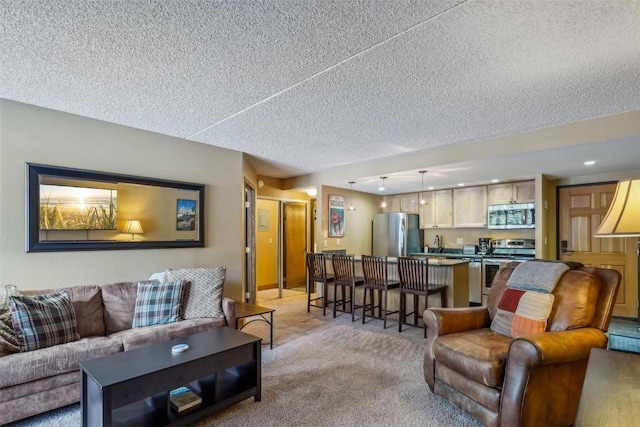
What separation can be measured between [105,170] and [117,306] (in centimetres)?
135

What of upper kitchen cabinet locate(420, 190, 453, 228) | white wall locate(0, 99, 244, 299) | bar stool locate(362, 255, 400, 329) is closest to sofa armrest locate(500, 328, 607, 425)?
bar stool locate(362, 255, 400, 329)

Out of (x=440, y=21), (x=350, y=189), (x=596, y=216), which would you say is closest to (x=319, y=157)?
(x=350, y=189)

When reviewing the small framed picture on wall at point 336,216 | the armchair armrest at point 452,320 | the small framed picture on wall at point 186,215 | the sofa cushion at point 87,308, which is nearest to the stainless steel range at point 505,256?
the small framed picture on wall at point 336,216

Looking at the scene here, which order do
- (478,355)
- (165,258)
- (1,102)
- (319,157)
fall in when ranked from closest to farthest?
1. (478,355)
2. (1,102)
3. (165,258)
4. (319,157)

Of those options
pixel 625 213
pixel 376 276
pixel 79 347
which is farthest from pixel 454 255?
pixel 79 347

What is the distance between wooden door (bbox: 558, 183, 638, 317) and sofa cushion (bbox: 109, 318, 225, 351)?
5.42 metres

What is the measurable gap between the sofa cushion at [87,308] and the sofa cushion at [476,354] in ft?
9.33

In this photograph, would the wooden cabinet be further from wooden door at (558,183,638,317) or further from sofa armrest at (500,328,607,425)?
sofa armrest at (500,328,607,425)

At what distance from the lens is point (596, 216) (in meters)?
4.98

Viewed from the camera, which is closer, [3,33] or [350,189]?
[3,33]

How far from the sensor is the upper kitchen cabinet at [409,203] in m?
6.88

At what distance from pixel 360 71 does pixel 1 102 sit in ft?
9.82

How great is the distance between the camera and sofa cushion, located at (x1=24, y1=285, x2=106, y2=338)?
2.78 meters

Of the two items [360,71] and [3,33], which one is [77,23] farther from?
[360,71]
